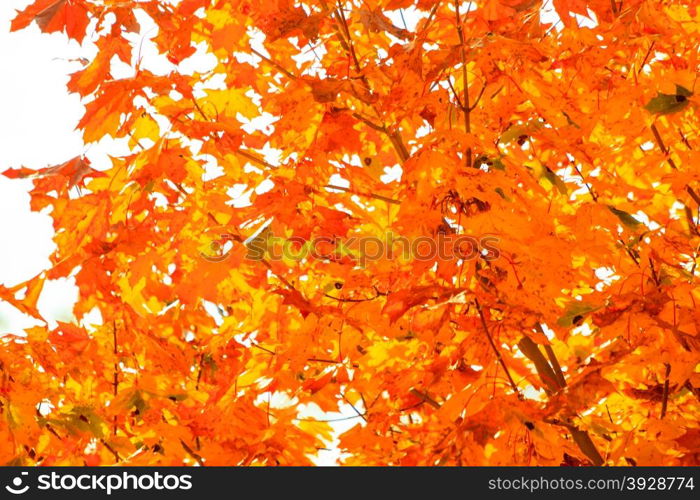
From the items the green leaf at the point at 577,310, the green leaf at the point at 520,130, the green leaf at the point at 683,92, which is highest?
the green leaf at the point at 520,130

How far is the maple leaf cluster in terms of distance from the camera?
7.45ft

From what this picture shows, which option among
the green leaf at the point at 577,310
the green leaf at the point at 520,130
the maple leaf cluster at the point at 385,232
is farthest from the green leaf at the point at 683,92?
the green leaf at the point at 577,310

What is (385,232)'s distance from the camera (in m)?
2.62

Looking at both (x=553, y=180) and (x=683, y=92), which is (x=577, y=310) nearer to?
(x=553, y=180)

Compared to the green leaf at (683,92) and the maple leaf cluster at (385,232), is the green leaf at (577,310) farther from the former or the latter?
the green leaf at (683,92)

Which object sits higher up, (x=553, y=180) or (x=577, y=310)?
(x=553, y=180)

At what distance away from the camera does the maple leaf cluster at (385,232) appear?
2.27 meters

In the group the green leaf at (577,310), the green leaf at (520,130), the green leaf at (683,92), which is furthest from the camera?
the green leaf at (520,130)

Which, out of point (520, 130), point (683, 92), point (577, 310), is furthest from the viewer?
point (520, 130)

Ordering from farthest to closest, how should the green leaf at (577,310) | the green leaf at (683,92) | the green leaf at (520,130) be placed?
1. the green leaf at (520,130)
2. the green leaf at (683,92)
3. the green leaf at (577,310)

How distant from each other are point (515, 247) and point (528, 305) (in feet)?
0.51

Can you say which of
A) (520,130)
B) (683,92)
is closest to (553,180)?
(520,130)

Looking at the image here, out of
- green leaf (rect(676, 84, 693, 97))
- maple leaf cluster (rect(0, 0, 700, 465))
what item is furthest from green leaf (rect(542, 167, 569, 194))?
green leaf (rect(676, 84, 693, 97))
